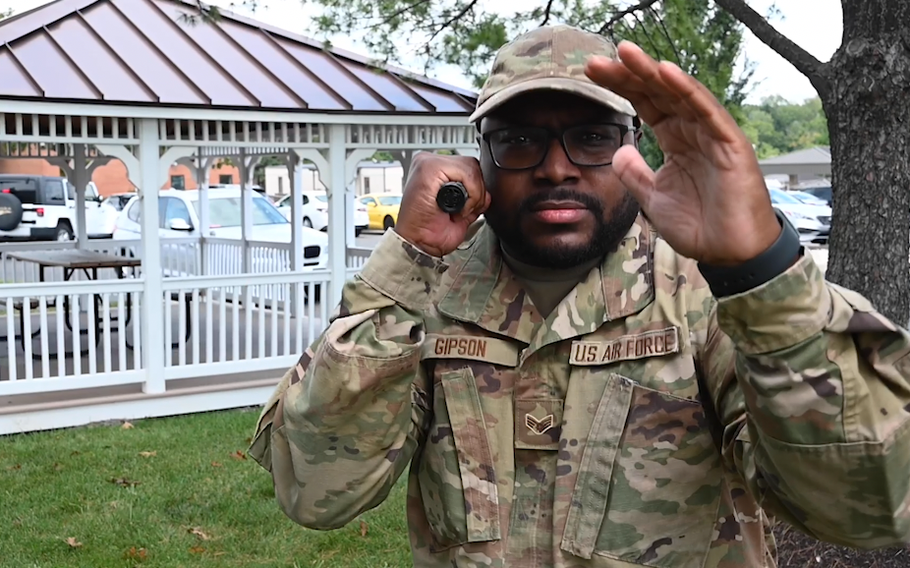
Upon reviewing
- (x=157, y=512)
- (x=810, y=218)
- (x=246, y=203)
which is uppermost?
(x=246, y=203)

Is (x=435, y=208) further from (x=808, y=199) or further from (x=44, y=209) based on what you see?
(x=808, y=199)

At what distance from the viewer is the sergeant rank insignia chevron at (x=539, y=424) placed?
1682 mm

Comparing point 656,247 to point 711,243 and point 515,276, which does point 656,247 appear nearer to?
point 515,276

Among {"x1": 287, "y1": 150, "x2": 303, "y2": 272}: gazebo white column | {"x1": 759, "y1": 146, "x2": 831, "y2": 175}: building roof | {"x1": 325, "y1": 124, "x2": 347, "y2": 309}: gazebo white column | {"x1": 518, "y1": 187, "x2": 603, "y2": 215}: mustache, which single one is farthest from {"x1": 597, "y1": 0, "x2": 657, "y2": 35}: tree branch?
{"x1": 759, "y1": 146, "x2": 831, "y2": 175}: building roof

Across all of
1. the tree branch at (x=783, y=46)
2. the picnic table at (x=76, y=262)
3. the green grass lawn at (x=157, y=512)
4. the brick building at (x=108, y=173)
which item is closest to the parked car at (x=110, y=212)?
the brick building at (x=108, y=173)

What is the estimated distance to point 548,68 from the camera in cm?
170

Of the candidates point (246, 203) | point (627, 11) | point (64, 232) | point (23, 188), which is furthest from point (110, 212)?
point (627, 11)

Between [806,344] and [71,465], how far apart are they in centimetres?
648

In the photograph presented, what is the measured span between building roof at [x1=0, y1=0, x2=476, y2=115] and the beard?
624cm

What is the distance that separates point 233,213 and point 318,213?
1053 cm

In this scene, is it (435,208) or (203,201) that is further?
(203,201)

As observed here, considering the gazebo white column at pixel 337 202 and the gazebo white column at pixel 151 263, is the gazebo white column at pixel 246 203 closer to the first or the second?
the gazebo white column at pixel 337 202

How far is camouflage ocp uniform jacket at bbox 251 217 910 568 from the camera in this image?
160cm

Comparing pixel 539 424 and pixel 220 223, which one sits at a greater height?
pixel 539 424
